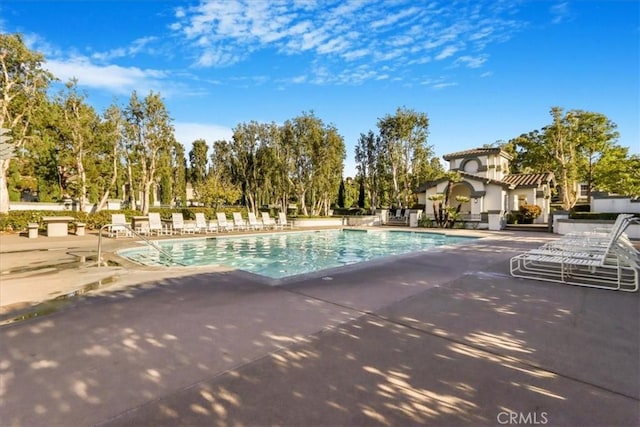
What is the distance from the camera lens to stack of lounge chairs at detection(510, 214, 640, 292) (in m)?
5.76

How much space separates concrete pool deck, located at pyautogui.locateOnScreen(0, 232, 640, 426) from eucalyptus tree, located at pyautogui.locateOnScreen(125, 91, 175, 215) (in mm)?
20268

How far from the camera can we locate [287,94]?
2291cm

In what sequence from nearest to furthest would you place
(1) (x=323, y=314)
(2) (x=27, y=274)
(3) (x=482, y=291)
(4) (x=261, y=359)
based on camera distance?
(4) (x=261, y=359) < (1) (x=323, y=314) < (3) (x=482, y=291) < (2) (x=27, y=274)

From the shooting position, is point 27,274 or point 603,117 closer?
point 27,274

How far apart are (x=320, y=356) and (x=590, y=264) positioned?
5431 millimetres

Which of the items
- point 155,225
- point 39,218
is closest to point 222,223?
point 155,225

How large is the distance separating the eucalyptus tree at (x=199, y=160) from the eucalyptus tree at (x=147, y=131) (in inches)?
809

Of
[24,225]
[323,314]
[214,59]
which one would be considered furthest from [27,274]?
[24,225]

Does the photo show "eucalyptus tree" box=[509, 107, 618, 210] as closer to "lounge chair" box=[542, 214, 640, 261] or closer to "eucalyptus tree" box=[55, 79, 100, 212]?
"lounge chair" box=[542, 214, 640, 261]

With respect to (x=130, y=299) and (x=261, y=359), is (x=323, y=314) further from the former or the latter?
(x=130, y=299)

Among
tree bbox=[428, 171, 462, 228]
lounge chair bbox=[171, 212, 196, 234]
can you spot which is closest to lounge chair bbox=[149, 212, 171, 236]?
lounge chair bbox=[171, 212, 196, 234]

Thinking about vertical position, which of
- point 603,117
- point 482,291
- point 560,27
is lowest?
point 482,291

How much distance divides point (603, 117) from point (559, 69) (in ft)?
82.2

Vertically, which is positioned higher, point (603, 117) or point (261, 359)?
point (603, 117)
